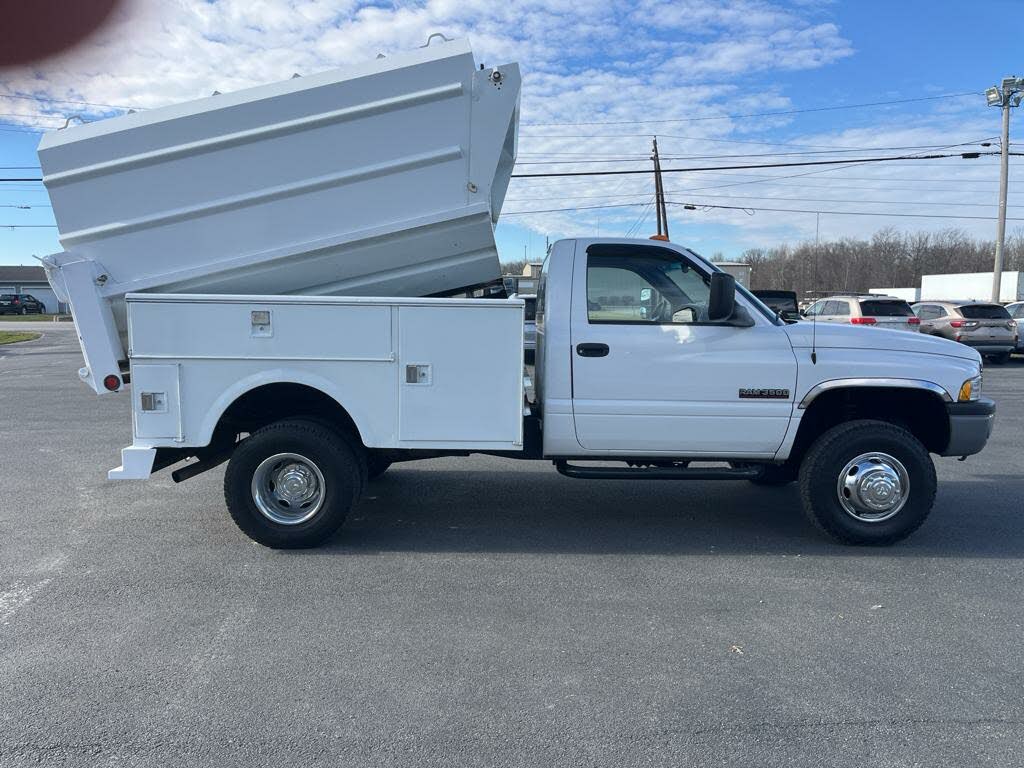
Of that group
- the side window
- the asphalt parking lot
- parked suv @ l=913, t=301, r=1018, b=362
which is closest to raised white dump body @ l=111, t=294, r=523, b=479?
the side window

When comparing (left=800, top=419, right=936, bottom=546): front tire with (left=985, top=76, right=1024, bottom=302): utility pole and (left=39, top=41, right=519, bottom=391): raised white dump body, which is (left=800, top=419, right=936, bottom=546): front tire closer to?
(left=39, top=41, right=519, bottom=391): raised white dump body

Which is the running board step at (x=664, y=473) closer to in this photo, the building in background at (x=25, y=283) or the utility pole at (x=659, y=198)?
the utility pole at (x=659, y=198)

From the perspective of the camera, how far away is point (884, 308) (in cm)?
1700

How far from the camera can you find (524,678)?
3.35 m

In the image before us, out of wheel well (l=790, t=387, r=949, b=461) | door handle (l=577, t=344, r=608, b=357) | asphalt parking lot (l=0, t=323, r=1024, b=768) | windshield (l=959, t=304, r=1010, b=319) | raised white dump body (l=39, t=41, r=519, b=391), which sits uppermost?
raised white dump body (l=39, t=41, r=519, b=391)

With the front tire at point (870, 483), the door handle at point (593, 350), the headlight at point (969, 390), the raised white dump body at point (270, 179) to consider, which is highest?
the raised white dump body at point (270, 179)

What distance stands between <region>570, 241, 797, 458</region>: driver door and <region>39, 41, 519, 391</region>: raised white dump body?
112 cm

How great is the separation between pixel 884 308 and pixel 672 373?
565 inches

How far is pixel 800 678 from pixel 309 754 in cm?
221

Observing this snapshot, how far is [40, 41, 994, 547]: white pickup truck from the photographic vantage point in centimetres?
469

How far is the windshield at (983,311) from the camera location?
60.5 ft

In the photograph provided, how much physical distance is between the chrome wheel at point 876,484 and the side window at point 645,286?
149 cm

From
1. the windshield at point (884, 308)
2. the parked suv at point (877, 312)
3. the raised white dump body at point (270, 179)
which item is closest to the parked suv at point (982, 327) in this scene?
the parked suv at point (877, 312)

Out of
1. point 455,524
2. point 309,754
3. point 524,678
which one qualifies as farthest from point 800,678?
point 455,524
